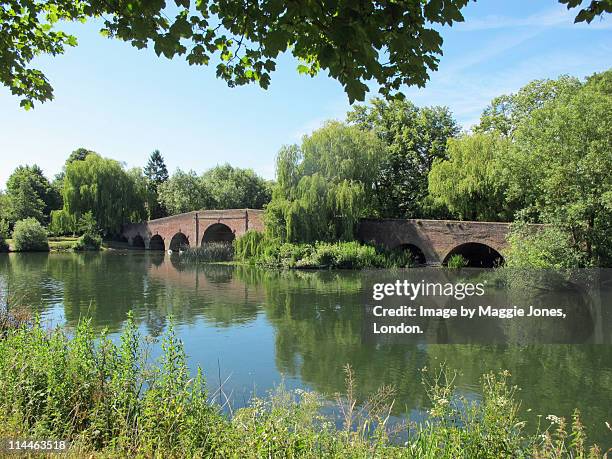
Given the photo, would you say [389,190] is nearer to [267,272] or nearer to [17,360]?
[267,272]

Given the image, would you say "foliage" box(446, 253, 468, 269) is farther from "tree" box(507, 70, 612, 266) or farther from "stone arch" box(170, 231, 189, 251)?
"stone arch" box(170, 231, 189, 251)

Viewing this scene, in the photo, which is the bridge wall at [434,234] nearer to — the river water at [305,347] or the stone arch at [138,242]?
the river water at [305,347]

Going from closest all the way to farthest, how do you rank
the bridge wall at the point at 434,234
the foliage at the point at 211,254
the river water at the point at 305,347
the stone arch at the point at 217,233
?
1. the river water at the point at 305,347
2. the bridge wall at the point at 434,234
3. the foliage at the point at 211,254
4. the stone arch at the point at 217,233

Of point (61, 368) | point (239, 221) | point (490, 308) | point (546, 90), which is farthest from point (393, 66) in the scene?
point (239, 221)

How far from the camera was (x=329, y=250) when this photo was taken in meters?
24.0

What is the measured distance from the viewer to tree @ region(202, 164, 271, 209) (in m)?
47.7

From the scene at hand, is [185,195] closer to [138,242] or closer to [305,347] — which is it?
[138,242]

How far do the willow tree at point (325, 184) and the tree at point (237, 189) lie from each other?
67.9 ft

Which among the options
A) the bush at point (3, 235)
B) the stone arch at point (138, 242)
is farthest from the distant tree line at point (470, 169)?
the bush at point (3, 235)

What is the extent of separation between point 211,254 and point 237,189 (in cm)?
1766

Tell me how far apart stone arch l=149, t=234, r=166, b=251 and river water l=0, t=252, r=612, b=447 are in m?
23.9

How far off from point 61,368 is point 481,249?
23544 millimetres

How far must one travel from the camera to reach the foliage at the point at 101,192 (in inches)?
1561

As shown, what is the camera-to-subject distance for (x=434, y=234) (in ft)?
79.0
